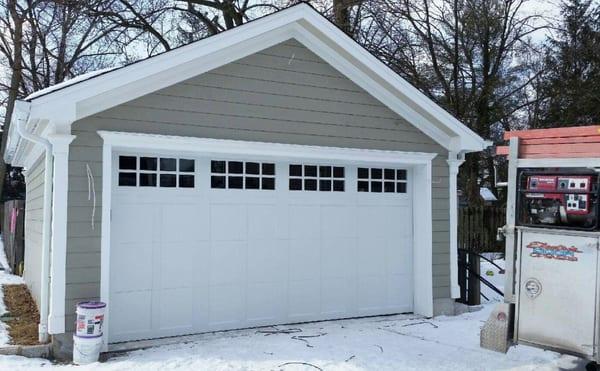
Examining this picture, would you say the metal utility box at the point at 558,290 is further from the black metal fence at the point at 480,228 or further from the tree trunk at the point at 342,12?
the tree trunk at the point at 342,12

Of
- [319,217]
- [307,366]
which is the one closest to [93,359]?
[307,366]

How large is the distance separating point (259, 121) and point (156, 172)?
1435mm

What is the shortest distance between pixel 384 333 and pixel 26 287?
23.6ft

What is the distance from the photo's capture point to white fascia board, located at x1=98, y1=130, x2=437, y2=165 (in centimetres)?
630

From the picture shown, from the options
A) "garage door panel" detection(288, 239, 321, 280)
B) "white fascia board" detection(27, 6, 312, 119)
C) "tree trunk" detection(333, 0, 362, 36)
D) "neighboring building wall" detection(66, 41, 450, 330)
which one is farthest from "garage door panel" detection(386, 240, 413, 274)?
"tree trunk" detection(333, 0, 362, 36)

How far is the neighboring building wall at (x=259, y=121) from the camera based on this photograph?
6.04 metres

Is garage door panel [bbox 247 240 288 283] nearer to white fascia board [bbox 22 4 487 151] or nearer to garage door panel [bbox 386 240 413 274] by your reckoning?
garage door panel [bbox 386 240 413 274]

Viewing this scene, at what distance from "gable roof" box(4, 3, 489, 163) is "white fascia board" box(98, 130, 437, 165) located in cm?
41

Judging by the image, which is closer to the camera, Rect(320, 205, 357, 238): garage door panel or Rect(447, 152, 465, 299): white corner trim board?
Rect(320, 205, 357, 238): garage door panel

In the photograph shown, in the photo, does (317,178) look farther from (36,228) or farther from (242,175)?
(36,228)

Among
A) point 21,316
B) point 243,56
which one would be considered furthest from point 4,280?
point 243,56

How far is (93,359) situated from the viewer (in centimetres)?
566

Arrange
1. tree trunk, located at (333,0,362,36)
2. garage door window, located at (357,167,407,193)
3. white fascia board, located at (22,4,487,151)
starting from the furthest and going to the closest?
tree trunk, located at (333,0,362,36) < garage door window, located at (357,167,407,193) < white fascia board, located at (22,4,487,151)

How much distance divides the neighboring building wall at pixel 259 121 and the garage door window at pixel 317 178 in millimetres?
442
